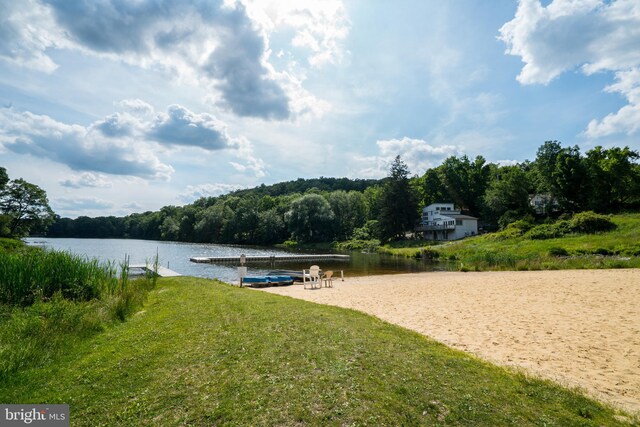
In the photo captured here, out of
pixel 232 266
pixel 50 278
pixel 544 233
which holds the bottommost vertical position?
pixel 232 266

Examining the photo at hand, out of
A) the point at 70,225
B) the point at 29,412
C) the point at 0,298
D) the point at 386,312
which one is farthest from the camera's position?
the point at 70,225

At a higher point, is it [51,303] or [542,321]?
[51,303]

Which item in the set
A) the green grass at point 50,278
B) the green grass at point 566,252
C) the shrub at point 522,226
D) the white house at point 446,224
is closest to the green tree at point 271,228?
the white house at point 446,224

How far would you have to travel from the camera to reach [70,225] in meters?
134

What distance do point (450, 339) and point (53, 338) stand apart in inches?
364

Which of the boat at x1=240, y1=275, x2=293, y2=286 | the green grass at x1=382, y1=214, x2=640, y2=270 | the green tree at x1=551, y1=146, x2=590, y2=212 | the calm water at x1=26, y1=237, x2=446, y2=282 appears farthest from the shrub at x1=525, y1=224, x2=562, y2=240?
the boat at x1=240, y1=275, x2=293, y2=286

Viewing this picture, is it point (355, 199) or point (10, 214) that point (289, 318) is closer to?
point (10, 214)

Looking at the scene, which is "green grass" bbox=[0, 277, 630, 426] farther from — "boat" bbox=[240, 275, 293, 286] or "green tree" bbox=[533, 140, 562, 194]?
"green tree" bbox=[533, 140, 562, 194]

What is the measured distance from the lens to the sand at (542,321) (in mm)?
6375

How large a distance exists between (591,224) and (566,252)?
1269 centimetres

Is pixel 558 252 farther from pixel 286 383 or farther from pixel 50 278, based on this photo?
pixel 50 278

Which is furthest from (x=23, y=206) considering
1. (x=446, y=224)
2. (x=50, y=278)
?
(x=446, y=224)

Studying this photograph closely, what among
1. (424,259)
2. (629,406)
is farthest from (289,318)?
(424,259)

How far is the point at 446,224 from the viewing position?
6606cm
